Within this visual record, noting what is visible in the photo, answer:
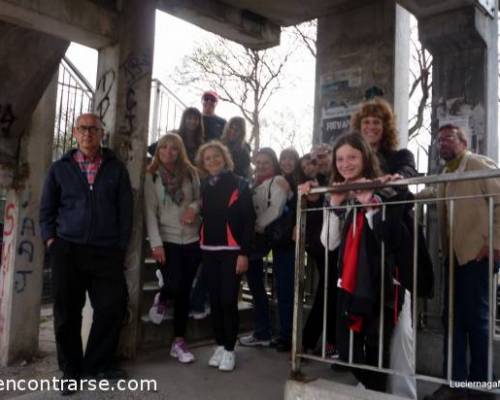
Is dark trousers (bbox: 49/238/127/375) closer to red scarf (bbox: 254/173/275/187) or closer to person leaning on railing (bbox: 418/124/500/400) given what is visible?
red scarf (bbox: 254/173/275/187)

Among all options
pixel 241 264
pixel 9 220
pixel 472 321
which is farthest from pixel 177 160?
pixel 472 321

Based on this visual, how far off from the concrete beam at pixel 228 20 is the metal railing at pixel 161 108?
3322mm

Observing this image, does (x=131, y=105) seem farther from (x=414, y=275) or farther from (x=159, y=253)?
(x=414, y=275)

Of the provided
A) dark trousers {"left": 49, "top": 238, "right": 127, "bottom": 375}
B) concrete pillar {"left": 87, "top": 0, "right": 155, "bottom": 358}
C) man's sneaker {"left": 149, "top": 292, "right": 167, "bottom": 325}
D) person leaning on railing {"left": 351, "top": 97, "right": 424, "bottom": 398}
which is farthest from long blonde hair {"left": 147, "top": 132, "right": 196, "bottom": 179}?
person leaning on railing {"left": 351, "top": 97, "right": 424, "bottom": 398}

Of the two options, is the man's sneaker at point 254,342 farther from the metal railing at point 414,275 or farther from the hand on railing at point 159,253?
the metal railing at point 414,275

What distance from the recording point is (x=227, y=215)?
3.96 m

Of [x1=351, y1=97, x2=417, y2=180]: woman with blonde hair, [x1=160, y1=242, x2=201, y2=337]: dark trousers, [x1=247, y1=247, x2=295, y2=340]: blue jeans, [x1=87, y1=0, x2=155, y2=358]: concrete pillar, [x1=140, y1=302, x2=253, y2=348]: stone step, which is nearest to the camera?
[x1=351, y1=97, x2=417, y2=180]: woman with blonde hair

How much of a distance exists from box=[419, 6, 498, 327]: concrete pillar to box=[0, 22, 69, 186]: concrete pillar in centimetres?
398

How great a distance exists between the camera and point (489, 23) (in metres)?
4.92

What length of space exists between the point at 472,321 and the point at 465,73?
2911mm

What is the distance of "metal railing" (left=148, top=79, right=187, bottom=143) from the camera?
8.80 metres

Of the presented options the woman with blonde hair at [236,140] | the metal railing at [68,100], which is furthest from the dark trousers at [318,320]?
the metal railing at [68,100]

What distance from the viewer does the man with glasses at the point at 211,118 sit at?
558 centimetres

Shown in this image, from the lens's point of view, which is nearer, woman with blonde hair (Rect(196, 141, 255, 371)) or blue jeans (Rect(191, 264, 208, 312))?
woman with blonde hair (Rect(196, 141, 255, 371))
